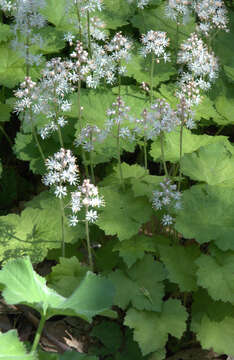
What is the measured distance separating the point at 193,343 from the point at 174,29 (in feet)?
9.87

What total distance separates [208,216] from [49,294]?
43.8 inches

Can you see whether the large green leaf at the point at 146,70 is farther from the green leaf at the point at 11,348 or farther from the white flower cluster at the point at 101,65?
the green leaf at the point at 11,348

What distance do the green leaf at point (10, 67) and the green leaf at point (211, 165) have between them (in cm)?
166

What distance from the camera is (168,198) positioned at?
2.55 m

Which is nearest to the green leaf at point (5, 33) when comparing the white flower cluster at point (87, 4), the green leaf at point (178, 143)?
the white flower cluster at point (87, 4)

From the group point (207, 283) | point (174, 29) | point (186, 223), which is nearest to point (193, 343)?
point (207, 283)

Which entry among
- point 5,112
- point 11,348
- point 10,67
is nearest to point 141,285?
point 11,348

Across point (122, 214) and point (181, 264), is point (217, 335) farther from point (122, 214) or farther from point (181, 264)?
point (122, 214)

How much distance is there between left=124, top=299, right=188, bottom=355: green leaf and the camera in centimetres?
239

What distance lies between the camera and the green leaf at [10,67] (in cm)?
373

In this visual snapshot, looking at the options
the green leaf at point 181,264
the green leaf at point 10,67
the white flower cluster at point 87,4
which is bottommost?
the green leaf at point 181,264

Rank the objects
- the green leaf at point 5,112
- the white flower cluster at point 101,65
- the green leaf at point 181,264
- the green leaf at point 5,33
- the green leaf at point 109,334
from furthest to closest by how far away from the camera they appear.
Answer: the green leaf at point 5,33
the green leaf at point 5,112
the white flower cluster at point 101,65
the green leaf at point 109,334
the green leaf at point 181,264

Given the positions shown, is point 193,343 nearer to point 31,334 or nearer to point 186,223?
point 186,223

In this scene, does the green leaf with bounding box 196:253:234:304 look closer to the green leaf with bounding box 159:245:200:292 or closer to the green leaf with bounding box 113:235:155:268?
the green leaf with bounding box 159:245:200:292
